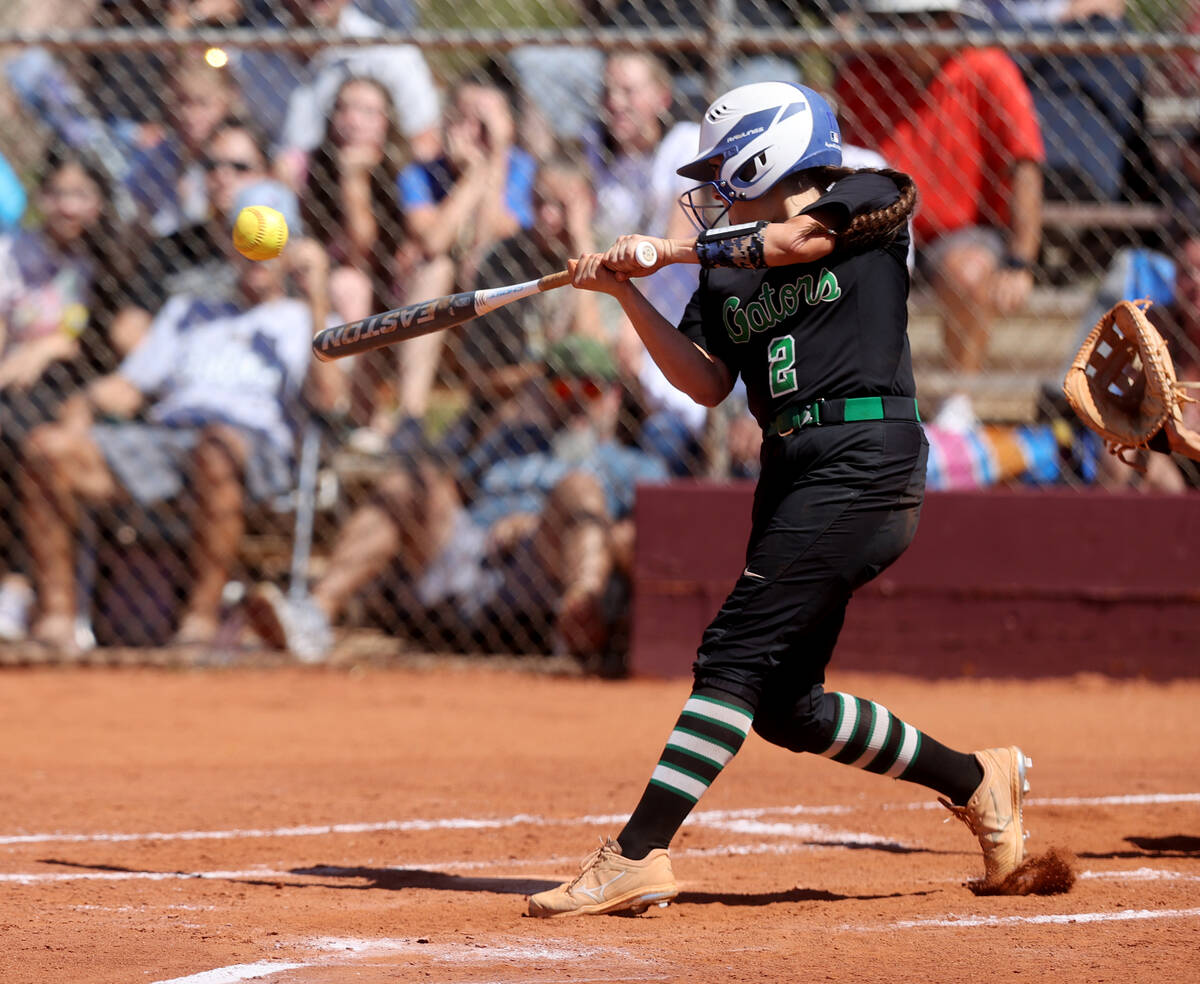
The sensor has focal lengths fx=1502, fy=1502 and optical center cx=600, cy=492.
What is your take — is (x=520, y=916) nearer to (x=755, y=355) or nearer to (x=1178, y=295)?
(x=755, y=355)

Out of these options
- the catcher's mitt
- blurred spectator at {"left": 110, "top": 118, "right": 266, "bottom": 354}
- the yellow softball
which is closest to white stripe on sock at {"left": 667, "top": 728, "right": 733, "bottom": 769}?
the catcher's mitt

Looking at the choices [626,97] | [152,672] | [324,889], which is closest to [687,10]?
[626,97]

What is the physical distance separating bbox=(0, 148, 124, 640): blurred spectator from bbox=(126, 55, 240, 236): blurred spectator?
24cm

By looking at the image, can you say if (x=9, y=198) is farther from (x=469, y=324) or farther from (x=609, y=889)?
(x=609, y=889)

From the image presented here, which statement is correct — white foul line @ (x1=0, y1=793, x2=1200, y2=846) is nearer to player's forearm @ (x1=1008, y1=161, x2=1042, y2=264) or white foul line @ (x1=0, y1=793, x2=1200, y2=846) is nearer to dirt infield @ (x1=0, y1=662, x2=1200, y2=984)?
dirt infield @ (x1=0, y1=662, x2=1200, y2=984)

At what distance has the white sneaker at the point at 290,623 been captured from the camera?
7.44 metres

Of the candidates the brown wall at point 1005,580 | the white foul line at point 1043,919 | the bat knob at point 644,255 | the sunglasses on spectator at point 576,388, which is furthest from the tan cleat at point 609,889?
the sunglasses on spectator at point 576,388

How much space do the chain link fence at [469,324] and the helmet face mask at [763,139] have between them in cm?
316

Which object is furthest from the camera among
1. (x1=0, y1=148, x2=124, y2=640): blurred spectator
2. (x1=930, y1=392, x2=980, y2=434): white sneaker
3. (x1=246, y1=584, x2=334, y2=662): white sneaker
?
(x1=0, y1=148, x2=124, y2=640): blurred spectator

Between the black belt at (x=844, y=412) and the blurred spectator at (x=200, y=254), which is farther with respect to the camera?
the blurred spectator at (x=200, y=254)

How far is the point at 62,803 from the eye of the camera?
4980 mm

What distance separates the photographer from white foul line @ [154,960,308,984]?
293 centimetres

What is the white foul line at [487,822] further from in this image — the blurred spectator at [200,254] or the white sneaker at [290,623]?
the blurred spectator at [200,254]

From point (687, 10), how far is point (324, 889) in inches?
238
